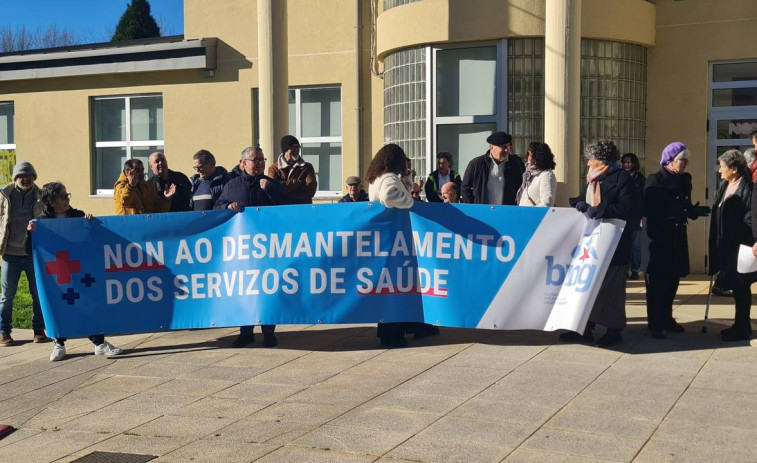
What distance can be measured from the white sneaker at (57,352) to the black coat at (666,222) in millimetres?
5653

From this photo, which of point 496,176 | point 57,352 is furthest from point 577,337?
point 57,352

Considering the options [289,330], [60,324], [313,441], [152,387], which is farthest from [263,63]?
[313,441]

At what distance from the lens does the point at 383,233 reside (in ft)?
28.5

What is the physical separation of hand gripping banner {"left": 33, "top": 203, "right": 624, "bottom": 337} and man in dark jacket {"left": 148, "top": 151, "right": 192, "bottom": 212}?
4.31ft

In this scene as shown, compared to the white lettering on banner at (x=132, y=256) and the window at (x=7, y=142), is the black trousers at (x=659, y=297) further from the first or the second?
the window at (x=7, y=142)

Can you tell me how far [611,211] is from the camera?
830cm

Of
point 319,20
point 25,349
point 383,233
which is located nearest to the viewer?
point 383,233

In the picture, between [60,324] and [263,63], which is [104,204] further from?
[60,324]

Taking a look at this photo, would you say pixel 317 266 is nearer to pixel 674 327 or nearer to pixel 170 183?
pixel 170 183

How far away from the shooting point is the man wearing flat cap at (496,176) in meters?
9.70

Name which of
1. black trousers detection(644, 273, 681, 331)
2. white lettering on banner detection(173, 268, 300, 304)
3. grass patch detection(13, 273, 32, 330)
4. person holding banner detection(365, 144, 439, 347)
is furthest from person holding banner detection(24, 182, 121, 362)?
black trousers detection(644, 273, 681, 331)

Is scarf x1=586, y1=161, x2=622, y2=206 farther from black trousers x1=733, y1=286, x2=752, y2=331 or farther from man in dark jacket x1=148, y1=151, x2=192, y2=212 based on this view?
man in dark jacket x1=148, y1=151, x2=192, y2=212

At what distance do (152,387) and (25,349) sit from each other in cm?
269

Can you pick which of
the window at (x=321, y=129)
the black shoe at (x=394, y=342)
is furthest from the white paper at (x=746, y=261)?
the window at (x=321, y=129)
